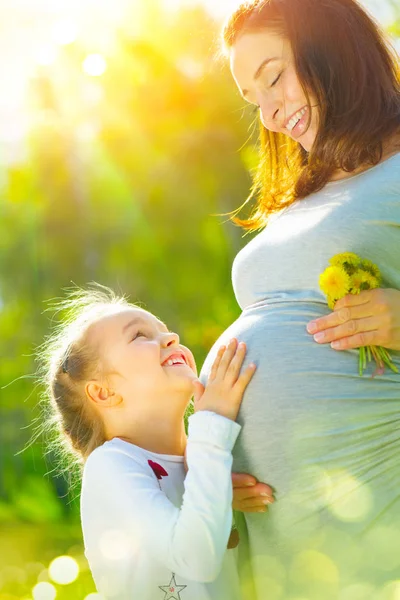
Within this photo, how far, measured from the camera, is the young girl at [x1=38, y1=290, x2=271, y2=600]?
1.90m

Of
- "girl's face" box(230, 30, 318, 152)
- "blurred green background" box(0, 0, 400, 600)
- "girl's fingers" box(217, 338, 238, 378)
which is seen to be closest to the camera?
"girl's fingers" box(217, 338, 238, 378)

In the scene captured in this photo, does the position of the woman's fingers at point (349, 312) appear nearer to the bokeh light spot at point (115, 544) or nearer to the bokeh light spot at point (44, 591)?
the bokeh light spot at point (115, 544)

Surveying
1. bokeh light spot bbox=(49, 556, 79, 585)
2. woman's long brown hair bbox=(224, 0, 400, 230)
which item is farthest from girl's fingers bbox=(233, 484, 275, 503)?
bokeh light spot bbox=(49, 556, 79, 585)

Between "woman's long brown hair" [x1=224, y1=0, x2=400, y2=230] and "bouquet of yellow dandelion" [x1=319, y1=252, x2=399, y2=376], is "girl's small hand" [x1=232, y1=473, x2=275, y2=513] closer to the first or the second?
"bouquet of yellow dandelion" [x1=319, y1=252, x2=399, y2=376]

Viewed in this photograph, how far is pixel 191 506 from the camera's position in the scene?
1.88 metres

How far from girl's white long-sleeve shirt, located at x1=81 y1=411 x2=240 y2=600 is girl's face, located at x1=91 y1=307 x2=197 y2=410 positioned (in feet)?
0.54

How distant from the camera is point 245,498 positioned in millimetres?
2027

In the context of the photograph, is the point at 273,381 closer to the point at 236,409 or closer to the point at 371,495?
the point at 236,409

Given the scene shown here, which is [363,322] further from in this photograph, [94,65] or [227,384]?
[94,65]

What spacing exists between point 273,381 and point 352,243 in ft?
1.40

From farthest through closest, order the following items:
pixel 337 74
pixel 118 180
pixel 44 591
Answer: pixel 118 180
pixel 44 591
pixel 337 74

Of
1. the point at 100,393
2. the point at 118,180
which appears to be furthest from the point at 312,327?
the point at 118,180

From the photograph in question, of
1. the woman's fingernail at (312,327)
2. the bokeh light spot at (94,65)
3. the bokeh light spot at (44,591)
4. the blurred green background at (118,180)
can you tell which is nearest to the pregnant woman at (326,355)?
the woman's fingernail at (312,327)

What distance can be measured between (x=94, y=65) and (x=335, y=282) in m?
8.63
